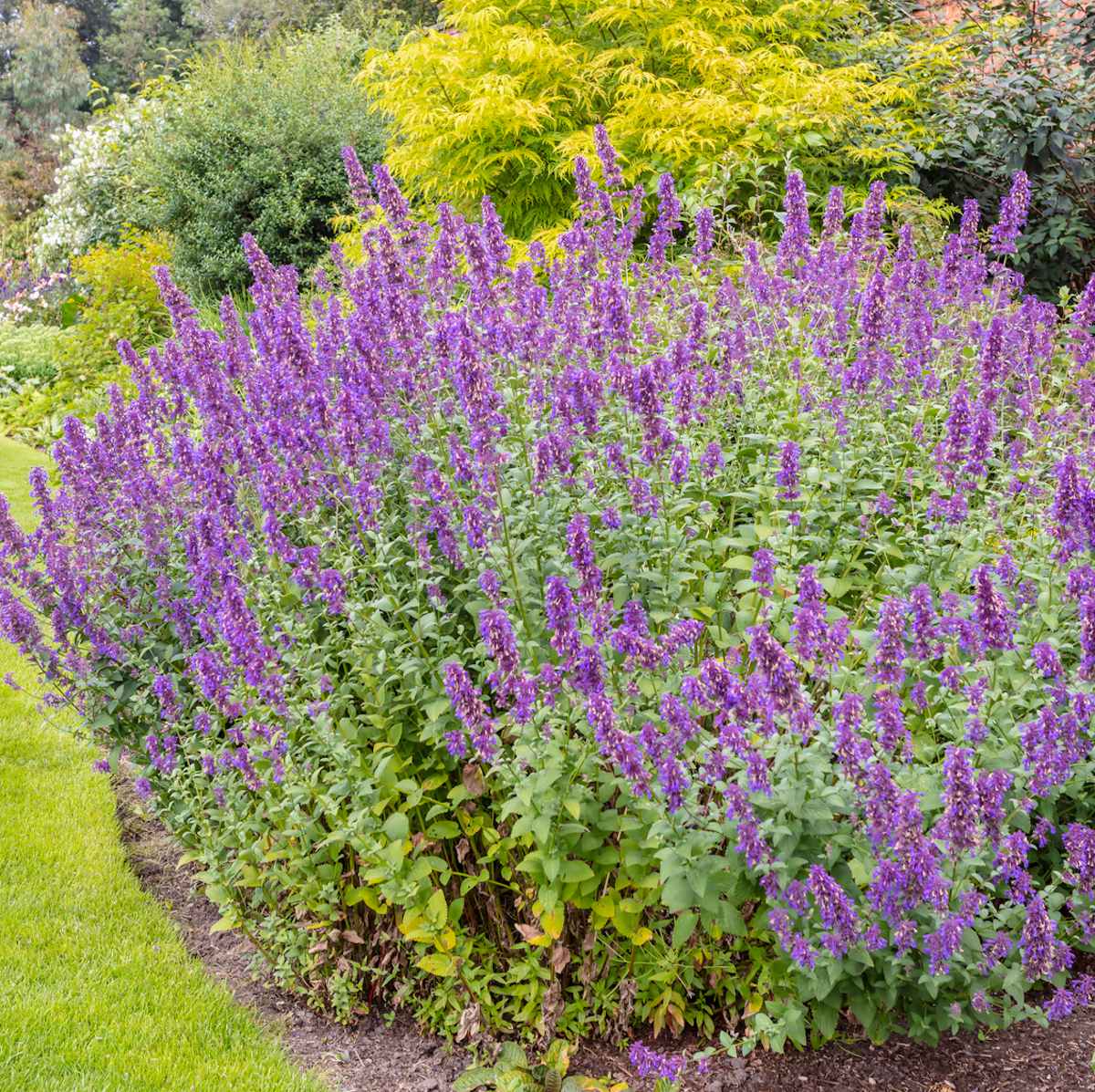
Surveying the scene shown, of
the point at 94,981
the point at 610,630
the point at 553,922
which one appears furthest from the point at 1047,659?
the point at 94,981

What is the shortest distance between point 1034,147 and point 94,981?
30.4 feet

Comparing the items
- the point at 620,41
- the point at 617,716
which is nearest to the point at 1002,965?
the point at 617,716

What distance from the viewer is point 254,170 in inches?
544

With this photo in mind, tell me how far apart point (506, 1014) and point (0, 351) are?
14054 mm

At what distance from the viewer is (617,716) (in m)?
2.94

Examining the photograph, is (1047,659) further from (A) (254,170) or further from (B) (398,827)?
(A) (254,170)

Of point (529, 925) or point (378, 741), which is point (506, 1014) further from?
point (378, 741)

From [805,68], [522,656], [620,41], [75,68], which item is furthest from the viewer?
[75,68]

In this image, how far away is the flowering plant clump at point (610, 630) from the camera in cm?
283

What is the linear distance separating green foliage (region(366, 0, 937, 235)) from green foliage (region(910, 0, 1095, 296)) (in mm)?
490

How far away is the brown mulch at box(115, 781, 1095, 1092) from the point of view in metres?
3.20

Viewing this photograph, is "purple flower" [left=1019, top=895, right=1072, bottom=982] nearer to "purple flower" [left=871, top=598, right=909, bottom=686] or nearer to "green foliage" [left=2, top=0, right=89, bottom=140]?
"purple flower" [left=871, top=598, right=909, bottom=686]

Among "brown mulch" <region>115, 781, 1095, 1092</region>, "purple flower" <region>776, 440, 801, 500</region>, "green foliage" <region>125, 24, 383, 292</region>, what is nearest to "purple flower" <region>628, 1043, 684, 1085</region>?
"brown mulch" <region>115, 781, 1095, 1092</region>

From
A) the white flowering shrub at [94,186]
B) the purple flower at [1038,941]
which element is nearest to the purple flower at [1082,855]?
the purple flower at [1038,941]
